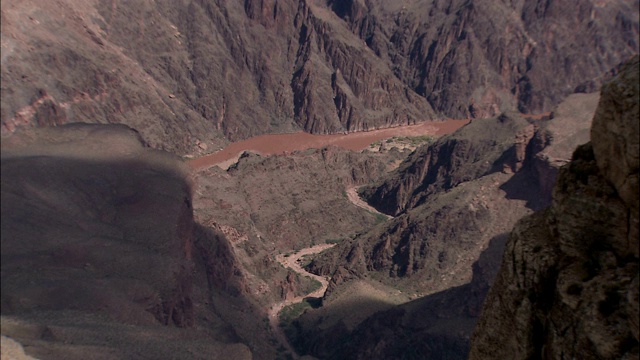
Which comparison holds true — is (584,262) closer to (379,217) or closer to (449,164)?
(449,164)

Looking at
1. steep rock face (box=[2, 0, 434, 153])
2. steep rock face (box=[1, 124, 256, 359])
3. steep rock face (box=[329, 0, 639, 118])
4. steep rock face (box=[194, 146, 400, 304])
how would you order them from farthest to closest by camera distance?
steep rock face (box=[329, 0, 639, 118]) → steep rock face (box=[2, 0, 434, 153]) → steep rock face (box=[194, 146, 400, 304]) → steep rock face (box=[1, 124, 256, 359])

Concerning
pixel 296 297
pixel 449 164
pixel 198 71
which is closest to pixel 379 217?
pixel 449 164

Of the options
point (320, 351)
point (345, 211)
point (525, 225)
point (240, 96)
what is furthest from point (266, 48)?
point (525, 225)

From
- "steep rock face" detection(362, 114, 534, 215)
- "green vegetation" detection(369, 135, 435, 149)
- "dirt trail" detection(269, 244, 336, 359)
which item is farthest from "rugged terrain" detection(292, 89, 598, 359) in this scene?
"green vegetation" detection(369, 135, 435, 149)

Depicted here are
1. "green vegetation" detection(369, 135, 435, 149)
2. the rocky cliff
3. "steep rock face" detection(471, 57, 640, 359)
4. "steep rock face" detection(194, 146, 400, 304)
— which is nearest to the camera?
"steep rock face" detection(471, 57, 640, 359)

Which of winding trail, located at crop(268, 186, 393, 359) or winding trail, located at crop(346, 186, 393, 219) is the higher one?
winding trail, located at crop(346, 186, 393, 219)

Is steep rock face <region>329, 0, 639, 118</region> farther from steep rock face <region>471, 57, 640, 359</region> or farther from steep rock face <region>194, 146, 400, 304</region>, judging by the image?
steep rock face <region>471, 57, 640, 359</region>

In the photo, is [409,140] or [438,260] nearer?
[438,260]
